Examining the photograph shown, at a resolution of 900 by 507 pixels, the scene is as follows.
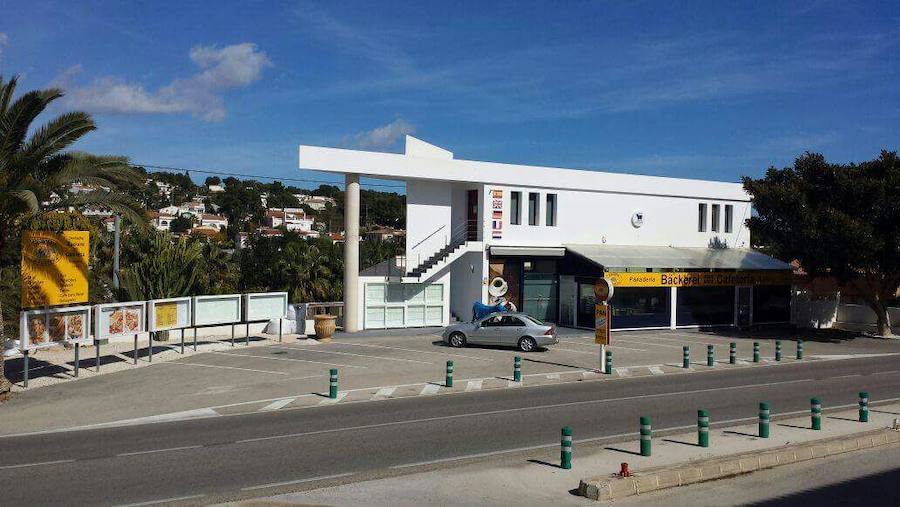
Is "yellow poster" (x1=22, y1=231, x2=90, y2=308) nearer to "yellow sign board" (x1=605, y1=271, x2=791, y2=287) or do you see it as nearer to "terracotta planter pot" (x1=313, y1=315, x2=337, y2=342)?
"terracotta planter pot" (x1=313, y1=315, x2=337, y2=342)

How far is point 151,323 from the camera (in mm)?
24109

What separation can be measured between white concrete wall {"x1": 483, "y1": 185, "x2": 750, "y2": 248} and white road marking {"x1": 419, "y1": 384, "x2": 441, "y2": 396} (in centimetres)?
1491

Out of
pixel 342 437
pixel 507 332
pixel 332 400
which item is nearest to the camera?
pixel 342 437

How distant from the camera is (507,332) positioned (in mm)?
28438

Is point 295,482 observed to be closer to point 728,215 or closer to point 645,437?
point 645,437

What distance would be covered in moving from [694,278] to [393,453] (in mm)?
27622

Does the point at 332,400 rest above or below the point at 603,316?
below

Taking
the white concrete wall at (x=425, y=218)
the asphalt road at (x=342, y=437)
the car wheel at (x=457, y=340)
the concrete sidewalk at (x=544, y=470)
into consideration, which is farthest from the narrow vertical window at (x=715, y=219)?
the concrete sidewalk at (x=544, y=470)

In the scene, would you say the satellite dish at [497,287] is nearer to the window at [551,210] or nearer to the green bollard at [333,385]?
the window at [551,210]

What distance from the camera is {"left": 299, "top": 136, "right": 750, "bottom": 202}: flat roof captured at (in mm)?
32031

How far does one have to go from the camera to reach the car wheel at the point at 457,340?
2937 centimetres

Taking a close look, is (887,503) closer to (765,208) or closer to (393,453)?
(393,453)

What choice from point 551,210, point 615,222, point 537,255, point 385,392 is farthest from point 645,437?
point 615,222

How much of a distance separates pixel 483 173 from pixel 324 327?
35.1 feet
